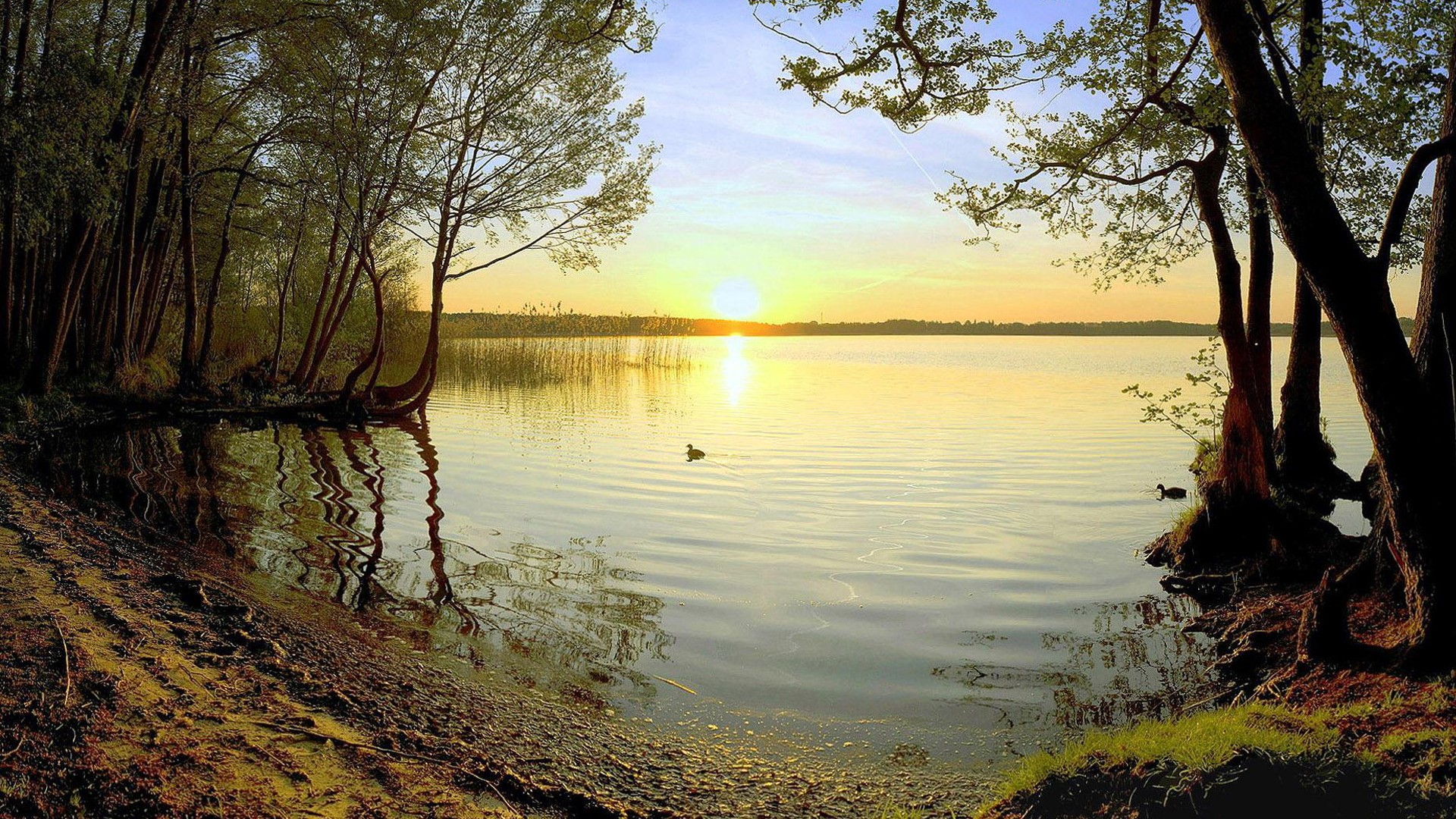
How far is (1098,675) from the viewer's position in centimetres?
605

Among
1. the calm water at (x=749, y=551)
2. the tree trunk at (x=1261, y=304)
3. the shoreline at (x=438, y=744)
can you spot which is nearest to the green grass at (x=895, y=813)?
the shoreline at (x=438, y=744)

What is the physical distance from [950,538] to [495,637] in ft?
18.9

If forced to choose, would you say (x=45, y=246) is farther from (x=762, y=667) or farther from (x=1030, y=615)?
(x=1030, y=615)

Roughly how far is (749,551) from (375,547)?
4013 millimetres

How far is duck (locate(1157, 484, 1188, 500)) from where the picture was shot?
12.6m

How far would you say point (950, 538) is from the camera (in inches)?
393

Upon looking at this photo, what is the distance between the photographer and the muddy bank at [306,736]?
135 inches

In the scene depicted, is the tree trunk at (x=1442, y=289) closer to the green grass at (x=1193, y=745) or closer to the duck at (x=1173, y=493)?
the green grass at (x=1193, y=745)

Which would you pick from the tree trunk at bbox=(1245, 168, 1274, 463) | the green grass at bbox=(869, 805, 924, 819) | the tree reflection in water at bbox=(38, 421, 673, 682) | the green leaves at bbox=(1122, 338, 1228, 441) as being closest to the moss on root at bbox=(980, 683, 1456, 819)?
the green grass at bbox=(869, 805, 924, 819)

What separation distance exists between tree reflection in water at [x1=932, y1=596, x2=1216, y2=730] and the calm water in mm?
25

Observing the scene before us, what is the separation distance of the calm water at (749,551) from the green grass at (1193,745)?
0.80 meters

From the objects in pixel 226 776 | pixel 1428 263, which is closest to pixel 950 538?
pixel 1428 263

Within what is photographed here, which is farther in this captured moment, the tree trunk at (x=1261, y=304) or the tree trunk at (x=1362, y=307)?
the tree trunk at (x=1261, y=304)

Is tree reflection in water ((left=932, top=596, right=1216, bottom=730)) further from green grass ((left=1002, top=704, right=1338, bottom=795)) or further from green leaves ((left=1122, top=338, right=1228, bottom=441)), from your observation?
green leaves ((left=1122, top=338, right=1228, bottom=441))
